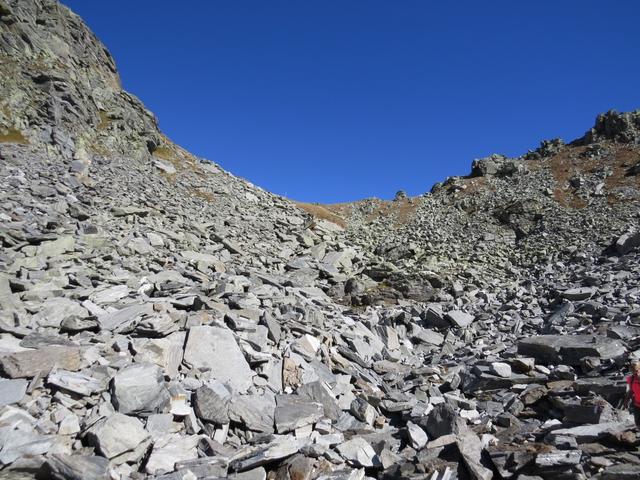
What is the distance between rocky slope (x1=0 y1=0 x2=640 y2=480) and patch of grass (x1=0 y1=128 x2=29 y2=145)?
36 centimetres

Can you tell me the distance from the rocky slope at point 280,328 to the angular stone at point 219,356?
2.0 inches

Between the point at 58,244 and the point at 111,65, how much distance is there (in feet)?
159

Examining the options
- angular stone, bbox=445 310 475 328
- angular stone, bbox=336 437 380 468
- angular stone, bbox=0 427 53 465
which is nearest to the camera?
angular stone, bbox=0 427 53 465

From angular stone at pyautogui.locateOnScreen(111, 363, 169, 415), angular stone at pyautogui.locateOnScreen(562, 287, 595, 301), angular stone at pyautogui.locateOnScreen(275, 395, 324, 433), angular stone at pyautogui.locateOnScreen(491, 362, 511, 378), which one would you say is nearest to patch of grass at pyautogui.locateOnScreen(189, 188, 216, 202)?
angular stone at pyautogui.locateOnScreen(111, 363, 169, 415)

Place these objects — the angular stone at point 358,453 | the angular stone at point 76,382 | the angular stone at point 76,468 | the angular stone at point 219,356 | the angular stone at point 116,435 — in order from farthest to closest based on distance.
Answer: the angular stone at point 219,356 < the angular stone at point 76,382 < the angular stone at point 358,453 < the angular stone at point 116,435 < the angular stone at point 76,468

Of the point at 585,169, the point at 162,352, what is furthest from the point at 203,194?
the point at 585,169

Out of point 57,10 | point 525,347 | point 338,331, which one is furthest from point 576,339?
point 57,10

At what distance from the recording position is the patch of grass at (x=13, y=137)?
30391 millimetres

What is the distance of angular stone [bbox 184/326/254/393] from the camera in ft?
32.7

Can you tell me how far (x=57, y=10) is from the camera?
1833 inches

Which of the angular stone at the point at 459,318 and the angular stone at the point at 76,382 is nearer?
the angular stone at the point at 76,382

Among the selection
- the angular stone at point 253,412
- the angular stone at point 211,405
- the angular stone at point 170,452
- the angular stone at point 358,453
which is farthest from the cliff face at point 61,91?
the angular stone at point 358,453

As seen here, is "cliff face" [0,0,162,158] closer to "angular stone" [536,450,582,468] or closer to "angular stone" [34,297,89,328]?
"angular stone" [34,297,89,328]

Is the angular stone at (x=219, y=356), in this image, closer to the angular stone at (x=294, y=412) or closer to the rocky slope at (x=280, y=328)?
the rocky slope at (x=280, y=328)
